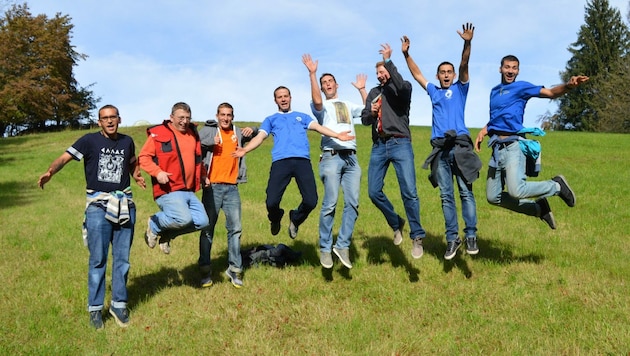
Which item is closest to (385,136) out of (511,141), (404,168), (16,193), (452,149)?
(404,168)

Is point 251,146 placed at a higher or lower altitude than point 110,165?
higher

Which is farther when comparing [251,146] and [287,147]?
[287,147]

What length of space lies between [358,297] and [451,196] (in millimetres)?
2144

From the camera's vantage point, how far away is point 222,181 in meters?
7.96

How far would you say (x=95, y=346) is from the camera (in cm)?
583

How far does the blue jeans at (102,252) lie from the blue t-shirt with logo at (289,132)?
2468 millimetres

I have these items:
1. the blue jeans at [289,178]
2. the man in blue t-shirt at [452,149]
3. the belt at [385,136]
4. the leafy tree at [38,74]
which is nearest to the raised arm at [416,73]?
the man in blue t-shirt at [452,149]

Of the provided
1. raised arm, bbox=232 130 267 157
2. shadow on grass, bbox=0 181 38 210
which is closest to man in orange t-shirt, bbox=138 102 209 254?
raised arm, bbox=232 130 267 157

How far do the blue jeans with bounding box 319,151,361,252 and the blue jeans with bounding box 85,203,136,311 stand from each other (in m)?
2.81

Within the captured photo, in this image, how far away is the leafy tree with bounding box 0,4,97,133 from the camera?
41125 millimetres

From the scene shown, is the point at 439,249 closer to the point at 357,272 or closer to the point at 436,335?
the point at 357,272

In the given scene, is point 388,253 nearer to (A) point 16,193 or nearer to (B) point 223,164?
(B) point 223,164

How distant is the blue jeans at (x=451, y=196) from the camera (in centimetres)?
768

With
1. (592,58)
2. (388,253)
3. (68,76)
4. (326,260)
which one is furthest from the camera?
(592,58)
